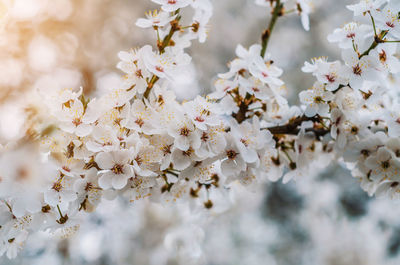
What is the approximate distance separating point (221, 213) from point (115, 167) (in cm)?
143

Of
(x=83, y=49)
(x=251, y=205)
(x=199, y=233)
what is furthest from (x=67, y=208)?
(x=251, y=205)

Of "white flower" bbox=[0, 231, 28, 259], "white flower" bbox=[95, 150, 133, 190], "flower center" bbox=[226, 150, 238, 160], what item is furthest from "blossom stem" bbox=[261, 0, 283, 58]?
A: "white flower" bbox=[0, 231, 28, 259]

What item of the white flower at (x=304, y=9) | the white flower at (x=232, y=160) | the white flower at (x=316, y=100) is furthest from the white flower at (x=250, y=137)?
the white flower at (x=304, y=9)

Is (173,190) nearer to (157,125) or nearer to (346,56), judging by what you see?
(157,125)

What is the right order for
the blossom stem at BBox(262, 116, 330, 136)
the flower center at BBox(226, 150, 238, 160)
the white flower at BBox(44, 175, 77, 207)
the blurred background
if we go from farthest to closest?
the blurred background, the blossom stem at BBox(262, 116, 330, 136), the flower center at BBox(226, 150, 238, 160), the white flower at BBox(44, 175, 77, 207)

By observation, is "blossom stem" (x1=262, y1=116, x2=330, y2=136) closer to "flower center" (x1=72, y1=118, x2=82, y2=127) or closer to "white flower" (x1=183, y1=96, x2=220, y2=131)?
"white flower" (x1=183, y1=96, x2=220, y2=131)

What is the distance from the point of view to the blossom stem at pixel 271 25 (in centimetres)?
88

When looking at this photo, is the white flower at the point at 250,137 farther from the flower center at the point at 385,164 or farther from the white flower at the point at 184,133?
the flower center at the point at 385,164

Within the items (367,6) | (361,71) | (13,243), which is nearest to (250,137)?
(361,71)

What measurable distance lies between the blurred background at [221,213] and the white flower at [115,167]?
2.39ft

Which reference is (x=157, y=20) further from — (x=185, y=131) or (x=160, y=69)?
(x=185, y=131)

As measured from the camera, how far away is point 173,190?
0.88 m

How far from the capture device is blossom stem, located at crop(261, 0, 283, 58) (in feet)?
2.89

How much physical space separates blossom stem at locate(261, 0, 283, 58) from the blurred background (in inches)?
28.4
